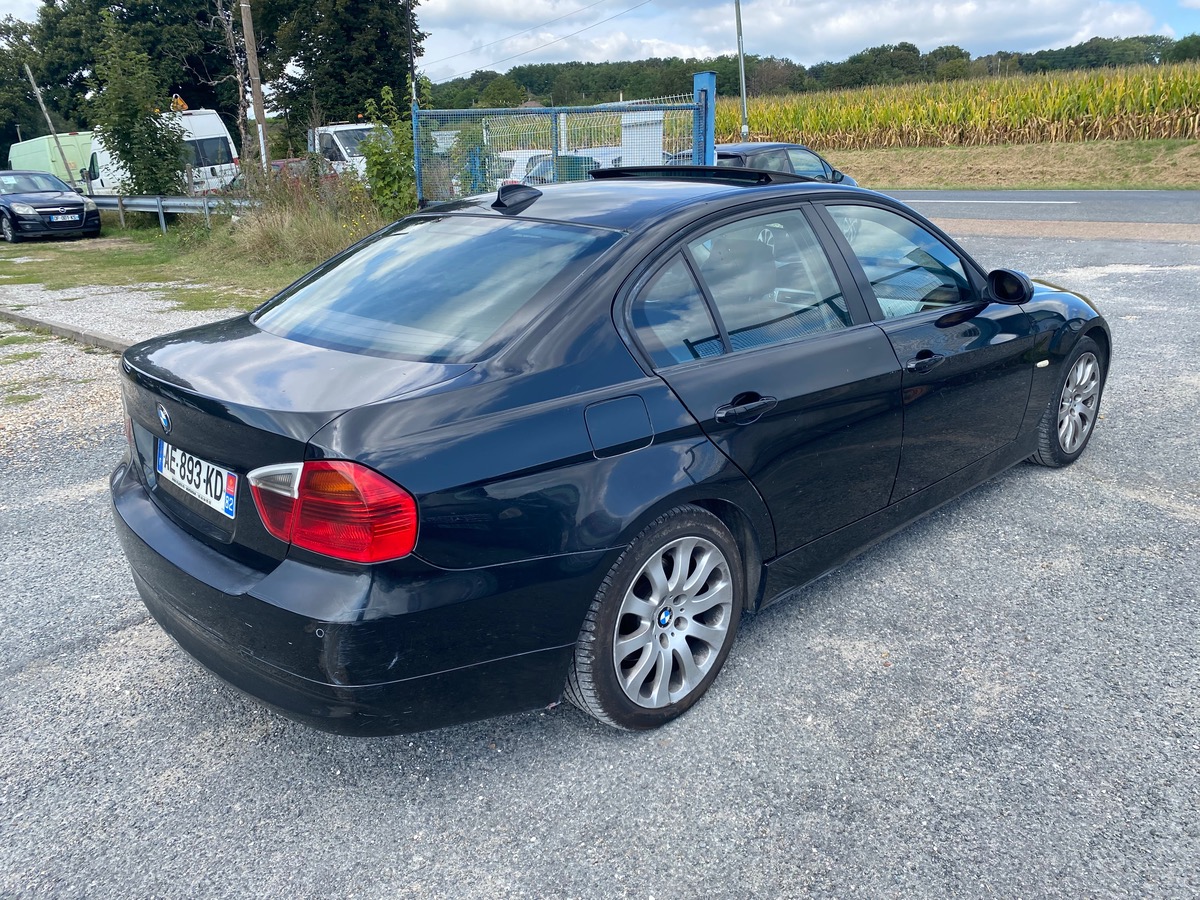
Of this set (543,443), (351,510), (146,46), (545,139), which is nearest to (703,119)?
(545,139)

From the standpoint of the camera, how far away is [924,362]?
354cm

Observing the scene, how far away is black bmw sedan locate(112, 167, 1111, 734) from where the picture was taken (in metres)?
2.30

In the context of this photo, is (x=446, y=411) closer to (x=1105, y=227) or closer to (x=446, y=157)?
(x=446, y=157)

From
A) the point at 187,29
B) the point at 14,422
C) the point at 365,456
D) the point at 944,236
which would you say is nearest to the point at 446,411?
the point at 365,456

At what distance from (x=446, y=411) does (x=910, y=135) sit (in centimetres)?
3436

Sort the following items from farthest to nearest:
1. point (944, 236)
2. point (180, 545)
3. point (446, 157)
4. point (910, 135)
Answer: point (910, 135) < point (446, 157) < point (944, 236) < point (180, 545)

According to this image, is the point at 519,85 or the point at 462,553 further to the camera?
the point at 519,85

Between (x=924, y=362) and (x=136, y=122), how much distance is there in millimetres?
19791

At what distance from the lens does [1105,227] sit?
14469 millimetres

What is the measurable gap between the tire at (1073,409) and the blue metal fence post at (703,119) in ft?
29.0

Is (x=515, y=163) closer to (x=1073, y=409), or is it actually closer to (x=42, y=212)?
(x=1073, y=409)

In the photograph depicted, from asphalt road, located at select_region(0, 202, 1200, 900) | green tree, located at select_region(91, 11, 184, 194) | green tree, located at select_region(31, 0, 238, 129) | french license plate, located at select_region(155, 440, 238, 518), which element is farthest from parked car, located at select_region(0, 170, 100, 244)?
green tree, located at select_region(31, 0, 238, 129)

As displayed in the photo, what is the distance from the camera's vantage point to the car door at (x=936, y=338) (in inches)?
139

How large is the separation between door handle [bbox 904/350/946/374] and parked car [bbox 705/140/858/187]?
8.92 metres
